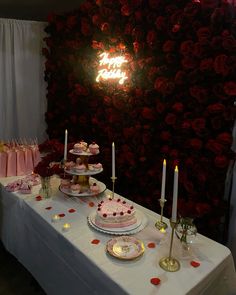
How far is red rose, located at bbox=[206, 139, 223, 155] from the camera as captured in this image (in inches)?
64.7

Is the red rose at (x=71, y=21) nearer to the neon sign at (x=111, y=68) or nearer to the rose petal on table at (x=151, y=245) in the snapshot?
the neon sign at (x=111, y=68)

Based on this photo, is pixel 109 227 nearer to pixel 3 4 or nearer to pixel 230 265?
pixel 230 265

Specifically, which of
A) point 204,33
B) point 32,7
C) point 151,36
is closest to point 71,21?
point 32,7

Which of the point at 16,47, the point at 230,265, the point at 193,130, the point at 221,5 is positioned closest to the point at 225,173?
the point at 193,130

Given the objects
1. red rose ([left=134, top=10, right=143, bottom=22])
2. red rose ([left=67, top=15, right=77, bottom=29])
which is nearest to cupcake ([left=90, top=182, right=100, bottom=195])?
red rose ([left=134, top=10, right=143, bottom=22])

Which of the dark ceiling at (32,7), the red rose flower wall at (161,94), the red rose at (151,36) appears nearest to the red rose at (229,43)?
the red rose flower wall at (161,94)

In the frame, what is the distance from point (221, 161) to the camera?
64.4 inches

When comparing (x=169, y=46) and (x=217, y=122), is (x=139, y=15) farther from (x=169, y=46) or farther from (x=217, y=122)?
(x=217, y=122)

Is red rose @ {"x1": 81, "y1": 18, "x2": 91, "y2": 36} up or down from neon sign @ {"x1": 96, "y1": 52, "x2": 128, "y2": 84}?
up

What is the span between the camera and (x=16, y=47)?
2922mm

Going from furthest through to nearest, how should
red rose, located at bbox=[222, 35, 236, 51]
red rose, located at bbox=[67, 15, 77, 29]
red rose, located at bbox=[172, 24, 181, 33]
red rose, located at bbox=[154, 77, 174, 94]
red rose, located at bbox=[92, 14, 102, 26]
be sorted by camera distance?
red rose, located at bbox=[67, 15, 77, 29] < red rose, located at bbox=[92, 14, 102, 26] < red rose, located at bbox=[154, 77, 174, 94] < red rose, located at bbox=[172, 24, 181, 33] < red rose, located at bbox=[222, 35, 236, 51]

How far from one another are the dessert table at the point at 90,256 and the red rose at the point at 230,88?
877mm

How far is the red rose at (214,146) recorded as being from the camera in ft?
5.39

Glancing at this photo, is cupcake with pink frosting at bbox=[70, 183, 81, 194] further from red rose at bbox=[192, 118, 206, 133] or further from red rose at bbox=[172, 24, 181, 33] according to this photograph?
red rose at bbox=[172, 24, 181, 33]
